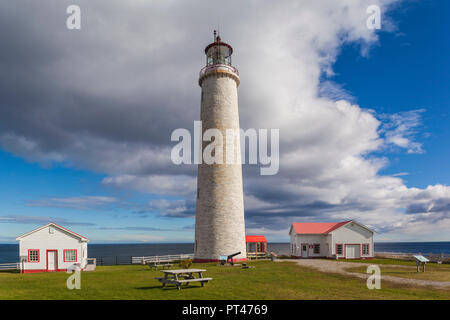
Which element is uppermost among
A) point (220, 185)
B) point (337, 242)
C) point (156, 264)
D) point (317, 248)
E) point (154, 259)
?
point (220, 185)

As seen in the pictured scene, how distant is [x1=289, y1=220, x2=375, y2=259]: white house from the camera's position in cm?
A: 3459

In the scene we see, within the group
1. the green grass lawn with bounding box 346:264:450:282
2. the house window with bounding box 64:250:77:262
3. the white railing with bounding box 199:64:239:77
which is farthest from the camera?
the white railing with bounding box 199:64:239:77

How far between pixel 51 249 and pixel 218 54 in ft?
79.5

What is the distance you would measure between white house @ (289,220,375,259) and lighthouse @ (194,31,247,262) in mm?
10882

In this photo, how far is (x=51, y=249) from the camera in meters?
25.3

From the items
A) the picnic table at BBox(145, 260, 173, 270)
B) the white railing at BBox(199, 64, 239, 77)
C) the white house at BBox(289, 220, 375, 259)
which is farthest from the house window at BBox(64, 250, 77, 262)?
Result: the white house at BBox(289, 220, 375, 259)

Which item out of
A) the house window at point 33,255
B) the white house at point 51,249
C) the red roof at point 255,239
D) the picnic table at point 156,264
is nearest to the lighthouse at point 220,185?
the picnic table at point 156,264

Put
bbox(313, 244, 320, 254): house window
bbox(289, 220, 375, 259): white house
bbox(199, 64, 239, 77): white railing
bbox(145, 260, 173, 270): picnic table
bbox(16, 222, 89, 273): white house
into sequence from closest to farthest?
1. bbox(145, 260, 173, 270): picnic table
2. bbox(16, 222, 89, 273): white house
3. bbox(199, 64, 239, 77): white railing
4. bbox(289, 220, 375, 259): white house
5. bbox(313, 244, 320, 254): house window

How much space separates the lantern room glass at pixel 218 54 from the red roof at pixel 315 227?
21629mm

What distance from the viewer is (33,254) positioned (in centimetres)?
2494

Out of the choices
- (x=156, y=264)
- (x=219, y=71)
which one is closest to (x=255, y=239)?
(x=156, y=264)

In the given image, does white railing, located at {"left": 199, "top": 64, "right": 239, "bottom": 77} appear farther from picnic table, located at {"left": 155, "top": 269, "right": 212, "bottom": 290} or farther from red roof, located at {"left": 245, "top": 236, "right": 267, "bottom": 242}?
picnic table, located at {"left": 155, "top": 269, "right": 212, "bottom": 290}

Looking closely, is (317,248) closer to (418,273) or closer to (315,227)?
(315,227)
